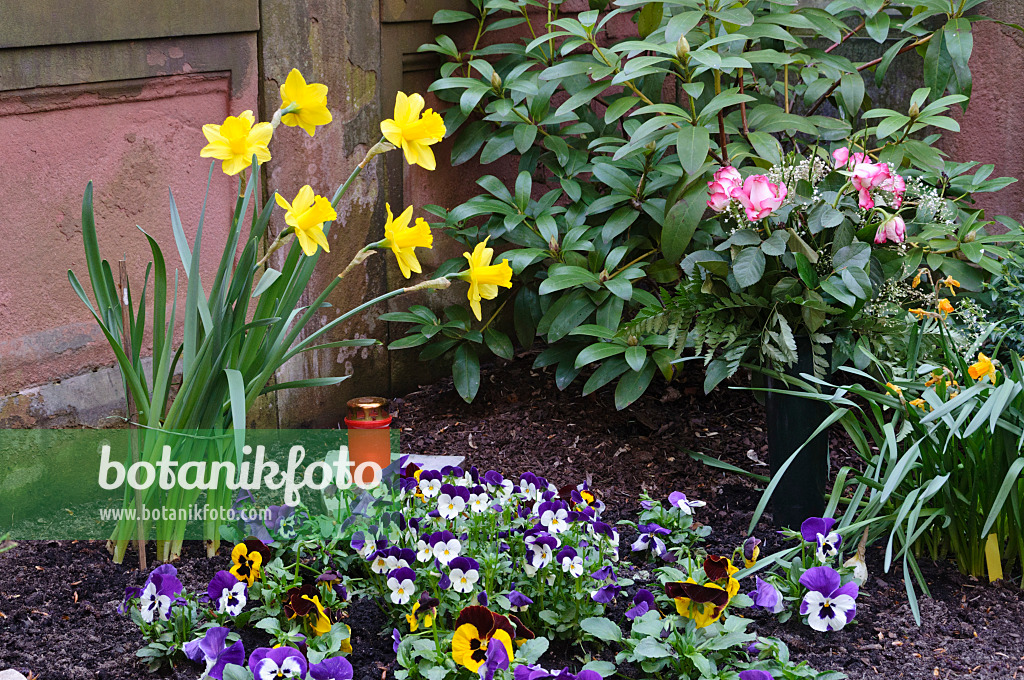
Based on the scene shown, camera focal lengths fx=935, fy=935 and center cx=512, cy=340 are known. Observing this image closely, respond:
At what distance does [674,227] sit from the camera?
259 cm

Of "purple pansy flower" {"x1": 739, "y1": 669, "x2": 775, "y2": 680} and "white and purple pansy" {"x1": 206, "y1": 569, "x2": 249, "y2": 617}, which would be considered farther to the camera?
"white and purple pansy" {"x1": 206, "y1": 569, "x2": 249, "y2": 617}

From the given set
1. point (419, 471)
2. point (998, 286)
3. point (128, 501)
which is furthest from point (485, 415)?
point (998, 286)

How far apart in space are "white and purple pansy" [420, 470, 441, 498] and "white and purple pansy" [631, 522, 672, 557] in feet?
1.53

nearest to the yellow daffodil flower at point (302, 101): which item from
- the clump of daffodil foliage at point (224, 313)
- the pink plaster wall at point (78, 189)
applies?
the clump of daffodil foliage at point (224, 313)

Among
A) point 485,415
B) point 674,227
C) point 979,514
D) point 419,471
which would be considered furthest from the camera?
point 485,415

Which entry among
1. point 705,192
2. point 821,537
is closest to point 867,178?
point 705,192

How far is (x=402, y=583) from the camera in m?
1.78

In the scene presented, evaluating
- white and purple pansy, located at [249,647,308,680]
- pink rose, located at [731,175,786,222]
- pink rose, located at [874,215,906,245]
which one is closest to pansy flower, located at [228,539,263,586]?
white and purple pansy, located at [249,647,308,680]

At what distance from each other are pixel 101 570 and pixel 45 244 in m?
0.86

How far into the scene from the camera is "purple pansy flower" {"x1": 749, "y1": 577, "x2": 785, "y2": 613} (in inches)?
72.7

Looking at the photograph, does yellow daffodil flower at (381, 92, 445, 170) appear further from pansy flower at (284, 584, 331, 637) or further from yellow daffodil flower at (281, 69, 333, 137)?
pansy flower at (284, 584, 331, 637)

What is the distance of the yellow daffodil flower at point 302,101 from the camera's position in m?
1.82

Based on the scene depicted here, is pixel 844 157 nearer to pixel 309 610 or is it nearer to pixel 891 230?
pixel 891 230

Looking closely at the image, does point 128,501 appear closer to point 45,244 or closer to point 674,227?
point 45,244
